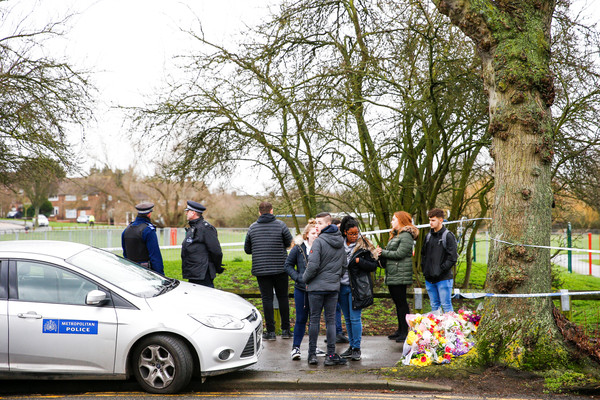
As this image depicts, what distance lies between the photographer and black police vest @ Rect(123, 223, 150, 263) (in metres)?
7.83

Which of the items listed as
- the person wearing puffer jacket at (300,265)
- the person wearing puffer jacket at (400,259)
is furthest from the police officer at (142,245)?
the person wearing puffer jacket at (400,259)

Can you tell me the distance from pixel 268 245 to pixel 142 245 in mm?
1767

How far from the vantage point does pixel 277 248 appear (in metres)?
7.75

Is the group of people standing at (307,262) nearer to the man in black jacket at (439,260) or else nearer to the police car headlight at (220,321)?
the man in black jacket at (439,260)

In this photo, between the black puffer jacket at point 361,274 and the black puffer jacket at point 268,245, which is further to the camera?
the black puffer jacket at point 268,245

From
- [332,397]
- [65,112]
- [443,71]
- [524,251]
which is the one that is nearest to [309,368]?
[332,397]

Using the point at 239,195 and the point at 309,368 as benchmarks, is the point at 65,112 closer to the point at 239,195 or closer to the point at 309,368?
the point at 239,195

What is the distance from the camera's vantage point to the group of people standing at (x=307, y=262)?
22.5ft

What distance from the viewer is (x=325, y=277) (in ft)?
21.1

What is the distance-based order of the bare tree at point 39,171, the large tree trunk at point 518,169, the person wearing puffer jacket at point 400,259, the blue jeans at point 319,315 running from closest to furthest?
the large tree trunk at point 518,169
the blue jeans at point 319,315
the person wearing puffer jacket at point 400,259
the bare tree at point 39,171

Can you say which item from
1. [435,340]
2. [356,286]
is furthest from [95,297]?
[435,340]

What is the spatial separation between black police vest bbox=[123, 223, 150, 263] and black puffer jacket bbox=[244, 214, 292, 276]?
4.85ft

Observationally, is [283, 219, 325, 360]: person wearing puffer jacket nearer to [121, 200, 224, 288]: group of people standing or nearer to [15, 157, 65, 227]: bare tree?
[121, 200, 224, 288]: group of people standing

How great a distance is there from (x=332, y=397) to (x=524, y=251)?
261 centimetres
